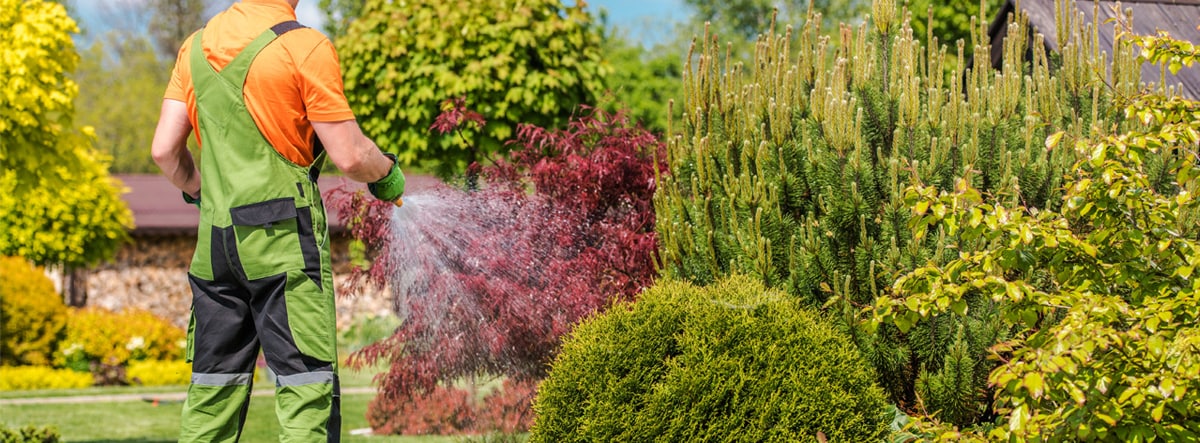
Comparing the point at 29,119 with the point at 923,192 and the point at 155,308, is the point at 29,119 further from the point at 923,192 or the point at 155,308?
the point at 155,308

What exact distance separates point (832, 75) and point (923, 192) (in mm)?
1682

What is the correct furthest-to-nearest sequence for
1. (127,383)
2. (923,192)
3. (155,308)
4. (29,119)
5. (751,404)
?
(155,308)
(127,383)
(29,119)
(751,404)
(923,192)

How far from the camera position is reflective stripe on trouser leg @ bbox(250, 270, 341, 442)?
359 centimetres

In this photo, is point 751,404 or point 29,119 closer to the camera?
point 751,404

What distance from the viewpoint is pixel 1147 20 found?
6730 mm

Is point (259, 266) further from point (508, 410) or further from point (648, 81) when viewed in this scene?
point (648, 81)

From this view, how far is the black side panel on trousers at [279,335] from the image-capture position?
11.8 ft

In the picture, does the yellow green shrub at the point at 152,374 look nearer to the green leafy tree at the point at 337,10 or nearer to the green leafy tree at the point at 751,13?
the green leafy tree at the point at 337,10

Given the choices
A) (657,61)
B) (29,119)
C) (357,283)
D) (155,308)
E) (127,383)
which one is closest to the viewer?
(357,283)

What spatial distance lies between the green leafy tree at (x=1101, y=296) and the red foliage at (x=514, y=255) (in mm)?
2151

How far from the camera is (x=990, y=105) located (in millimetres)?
5016

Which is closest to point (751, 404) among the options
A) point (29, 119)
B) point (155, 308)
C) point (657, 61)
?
point (29, 119)

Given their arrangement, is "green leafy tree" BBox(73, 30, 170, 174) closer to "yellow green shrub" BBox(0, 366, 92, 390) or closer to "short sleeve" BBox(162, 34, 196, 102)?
"yellow green shrub" BBox(0, 366, 92, 390)

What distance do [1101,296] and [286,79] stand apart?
2761 millimetres
